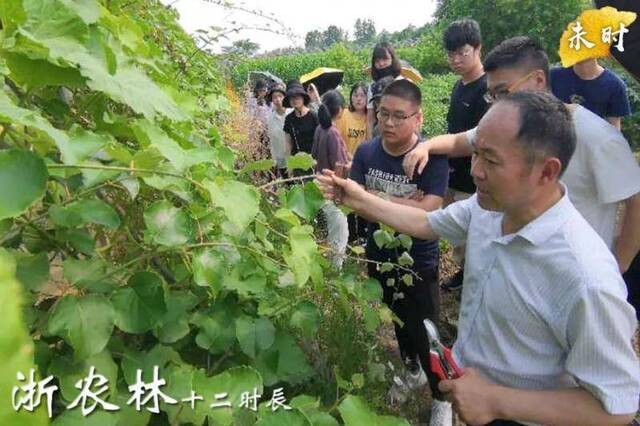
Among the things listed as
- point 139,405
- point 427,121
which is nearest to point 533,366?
point 139,405

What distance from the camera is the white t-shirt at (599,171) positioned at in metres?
2.06

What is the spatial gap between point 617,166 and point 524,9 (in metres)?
24.9

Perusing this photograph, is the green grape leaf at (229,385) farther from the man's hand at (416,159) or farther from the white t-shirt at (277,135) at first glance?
the white t-shirt at (277,135)

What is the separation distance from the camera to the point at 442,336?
342cm

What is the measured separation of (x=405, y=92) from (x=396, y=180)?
1.34 feet

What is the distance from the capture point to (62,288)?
1.02 meters

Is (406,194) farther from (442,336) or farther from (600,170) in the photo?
(442,336)

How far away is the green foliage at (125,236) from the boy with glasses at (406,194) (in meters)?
1.36

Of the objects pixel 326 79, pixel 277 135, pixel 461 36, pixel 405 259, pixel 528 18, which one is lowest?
pixel 405 259

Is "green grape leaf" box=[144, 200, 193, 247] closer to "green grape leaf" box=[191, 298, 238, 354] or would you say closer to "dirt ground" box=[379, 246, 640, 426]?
"green grape leaf" box=[191, 298, 238, 354]

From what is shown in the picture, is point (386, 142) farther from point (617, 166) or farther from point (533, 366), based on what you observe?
point (533, 366)

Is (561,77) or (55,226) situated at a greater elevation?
(561,77)

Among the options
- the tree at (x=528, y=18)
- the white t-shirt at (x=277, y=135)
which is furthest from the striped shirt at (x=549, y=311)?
the tree at (x=528, y=18)

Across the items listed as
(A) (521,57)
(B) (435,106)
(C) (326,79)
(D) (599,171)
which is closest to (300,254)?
(D) (599,171)
